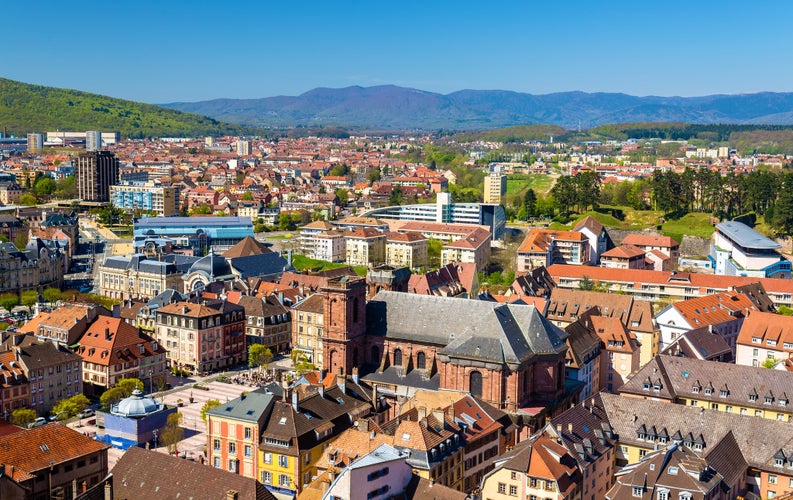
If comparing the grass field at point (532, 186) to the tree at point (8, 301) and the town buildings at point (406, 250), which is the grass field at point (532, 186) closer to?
the town buildings at point (406, 250)

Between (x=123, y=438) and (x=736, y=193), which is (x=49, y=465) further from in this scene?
(x=736, y=193)

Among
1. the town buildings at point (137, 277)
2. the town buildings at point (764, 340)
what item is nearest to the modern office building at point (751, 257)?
the town buildings at point (764, 340)

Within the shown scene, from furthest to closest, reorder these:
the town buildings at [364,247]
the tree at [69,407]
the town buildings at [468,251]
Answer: the town buildings at [364,247] → the town buildings at [468,251] → the tree at [69,407]

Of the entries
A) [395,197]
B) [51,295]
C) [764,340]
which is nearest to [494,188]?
[395,197]

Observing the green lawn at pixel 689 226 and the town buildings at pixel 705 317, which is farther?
the green lawn at pixel 689 226

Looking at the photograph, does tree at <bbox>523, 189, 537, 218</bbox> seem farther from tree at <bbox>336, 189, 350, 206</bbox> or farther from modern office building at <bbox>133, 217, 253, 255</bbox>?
tree at <bbox>336, 189, 350, 206</bbox>

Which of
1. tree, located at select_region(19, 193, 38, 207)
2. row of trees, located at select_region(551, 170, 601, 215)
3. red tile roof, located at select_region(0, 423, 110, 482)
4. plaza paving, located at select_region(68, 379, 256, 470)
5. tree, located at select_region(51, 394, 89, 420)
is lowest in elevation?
plaza paving, located at select_region(68, 379, 256, 470)

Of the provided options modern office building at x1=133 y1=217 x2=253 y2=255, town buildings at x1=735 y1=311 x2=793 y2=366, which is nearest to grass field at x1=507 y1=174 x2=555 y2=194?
modern office building at x1=133 y1=217 x2=253 y2=255
